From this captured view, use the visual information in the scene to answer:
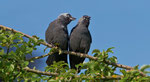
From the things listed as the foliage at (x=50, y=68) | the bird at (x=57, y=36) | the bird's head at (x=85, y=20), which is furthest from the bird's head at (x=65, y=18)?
the foliage at (x=50, y=68)

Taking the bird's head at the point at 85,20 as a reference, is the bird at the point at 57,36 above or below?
below

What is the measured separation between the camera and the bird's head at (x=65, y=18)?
7135mm

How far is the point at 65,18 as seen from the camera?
7.22 meters

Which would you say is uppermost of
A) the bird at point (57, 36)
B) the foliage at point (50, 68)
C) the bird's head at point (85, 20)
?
the bird's head at point (85, 20)

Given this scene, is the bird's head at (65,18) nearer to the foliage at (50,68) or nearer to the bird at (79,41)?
the bird at (79,41)

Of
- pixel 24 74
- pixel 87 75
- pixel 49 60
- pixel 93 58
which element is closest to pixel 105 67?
pixel 93 58

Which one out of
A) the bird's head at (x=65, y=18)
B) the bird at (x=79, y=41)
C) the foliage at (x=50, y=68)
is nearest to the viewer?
the foliage at (x=50, y=68)

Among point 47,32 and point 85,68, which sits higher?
point 47,32

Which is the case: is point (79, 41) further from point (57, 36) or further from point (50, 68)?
point (50, 68)

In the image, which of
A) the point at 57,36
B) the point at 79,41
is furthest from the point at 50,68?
the point at 79,41

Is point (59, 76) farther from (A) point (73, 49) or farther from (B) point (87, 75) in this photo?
(A) point (73, 49)

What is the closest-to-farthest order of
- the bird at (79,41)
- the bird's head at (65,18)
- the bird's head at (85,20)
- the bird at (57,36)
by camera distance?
the bird at (57,36) → the bird at (79,41) → the bird's head at (65,18) → the bird's head at (85,20)

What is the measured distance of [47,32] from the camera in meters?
6.84

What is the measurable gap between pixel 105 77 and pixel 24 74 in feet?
3.63
